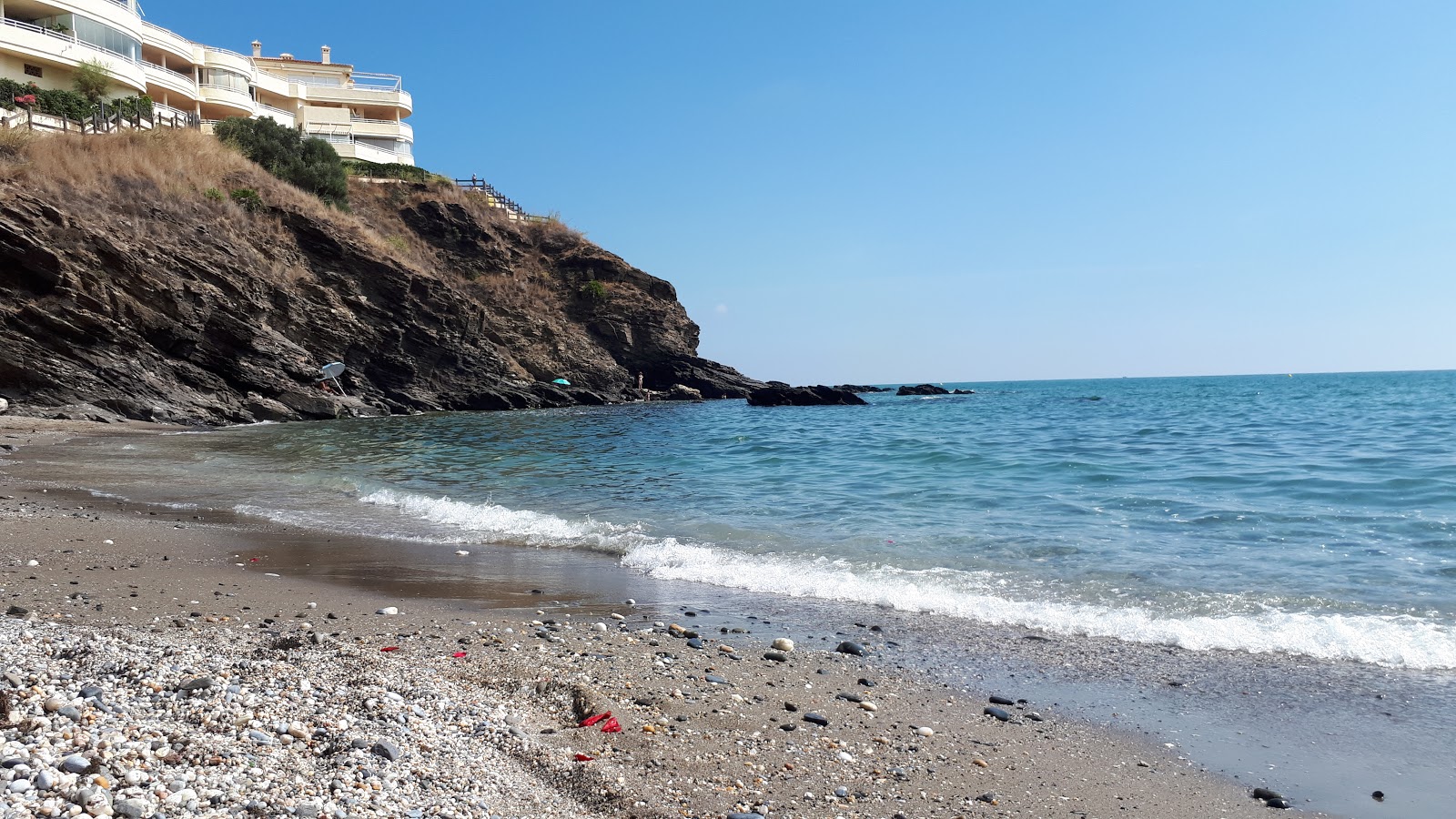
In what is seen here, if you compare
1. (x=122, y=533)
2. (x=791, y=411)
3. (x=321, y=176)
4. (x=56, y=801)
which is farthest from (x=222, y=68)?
(x=56, y=801)

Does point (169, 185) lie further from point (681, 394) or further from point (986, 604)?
point (986, 604)

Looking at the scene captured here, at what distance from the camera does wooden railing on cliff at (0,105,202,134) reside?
33656mm

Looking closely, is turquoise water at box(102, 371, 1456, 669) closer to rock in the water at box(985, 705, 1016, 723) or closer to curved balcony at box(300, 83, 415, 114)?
rock in the water at box(985, 705, 1016, 723)

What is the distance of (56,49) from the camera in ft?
125

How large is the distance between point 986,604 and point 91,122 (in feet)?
143

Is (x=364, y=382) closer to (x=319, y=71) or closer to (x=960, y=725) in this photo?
(x=319, y=71)

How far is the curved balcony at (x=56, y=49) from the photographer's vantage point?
1439 inches

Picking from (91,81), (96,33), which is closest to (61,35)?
(96,33)

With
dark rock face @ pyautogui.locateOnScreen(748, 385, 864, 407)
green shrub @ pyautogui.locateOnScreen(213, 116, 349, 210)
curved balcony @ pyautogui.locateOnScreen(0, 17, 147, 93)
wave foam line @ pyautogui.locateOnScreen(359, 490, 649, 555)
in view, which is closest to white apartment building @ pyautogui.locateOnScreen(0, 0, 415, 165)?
curved balcony @ pyautogui.locateOnScreen(0, 17, 147, 93)

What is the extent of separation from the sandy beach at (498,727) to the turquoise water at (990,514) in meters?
2.41

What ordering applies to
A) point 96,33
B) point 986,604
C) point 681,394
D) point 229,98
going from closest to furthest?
1. point 986,604
2. point 96,33
3. point 229,98
4. point 681,394

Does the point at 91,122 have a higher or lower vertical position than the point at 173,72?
lower

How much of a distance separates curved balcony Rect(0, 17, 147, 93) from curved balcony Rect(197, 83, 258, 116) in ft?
23.8

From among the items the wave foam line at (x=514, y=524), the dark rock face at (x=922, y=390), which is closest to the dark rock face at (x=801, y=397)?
the dark rock face at (x=922, y=390)
